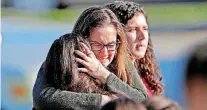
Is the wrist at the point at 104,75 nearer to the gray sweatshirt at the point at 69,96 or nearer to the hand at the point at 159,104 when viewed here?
the gray sweatshirt at the point at 69,96

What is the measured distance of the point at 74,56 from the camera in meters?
Result: 1.74

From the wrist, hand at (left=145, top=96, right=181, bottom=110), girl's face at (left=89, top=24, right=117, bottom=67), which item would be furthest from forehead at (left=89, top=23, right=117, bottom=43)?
hand at (left=145, top=96, right=181, bottom=110)

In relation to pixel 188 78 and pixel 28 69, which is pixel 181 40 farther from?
pixel 188 78

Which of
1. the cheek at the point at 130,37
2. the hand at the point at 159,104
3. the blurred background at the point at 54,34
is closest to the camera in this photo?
the hand at the point at 159,104

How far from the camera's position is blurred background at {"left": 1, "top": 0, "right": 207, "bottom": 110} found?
1.72 m

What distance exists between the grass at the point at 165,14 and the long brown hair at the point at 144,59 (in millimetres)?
51

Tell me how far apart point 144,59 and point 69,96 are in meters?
0.33

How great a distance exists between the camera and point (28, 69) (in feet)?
5.76

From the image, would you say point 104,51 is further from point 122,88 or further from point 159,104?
point 159,104

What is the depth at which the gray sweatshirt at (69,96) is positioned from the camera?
1730 millimetres

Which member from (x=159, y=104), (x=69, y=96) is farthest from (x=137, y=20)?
(x=159, y=104)

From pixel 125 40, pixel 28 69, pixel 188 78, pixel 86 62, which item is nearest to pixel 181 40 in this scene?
pixel 125 40

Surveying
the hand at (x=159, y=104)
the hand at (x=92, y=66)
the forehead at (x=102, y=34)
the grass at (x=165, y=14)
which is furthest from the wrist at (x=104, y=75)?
the hand at (x=159, y=104)

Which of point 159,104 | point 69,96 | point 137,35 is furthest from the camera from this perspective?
point 137,35
